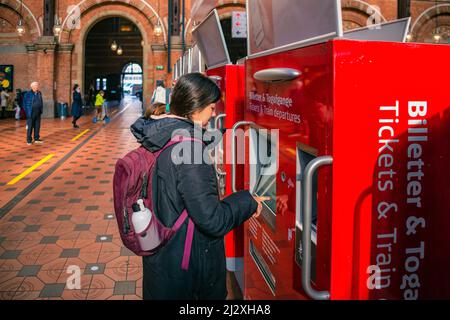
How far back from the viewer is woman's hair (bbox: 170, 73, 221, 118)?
5.79 feet

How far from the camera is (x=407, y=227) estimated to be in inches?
52.5

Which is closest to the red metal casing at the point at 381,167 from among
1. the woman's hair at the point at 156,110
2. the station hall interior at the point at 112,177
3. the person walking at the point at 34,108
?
the station hall interior at the point at 112,177

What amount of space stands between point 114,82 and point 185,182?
38811 millimetres

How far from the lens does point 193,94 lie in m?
1.77

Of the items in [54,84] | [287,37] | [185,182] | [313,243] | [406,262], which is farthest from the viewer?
[54,84]

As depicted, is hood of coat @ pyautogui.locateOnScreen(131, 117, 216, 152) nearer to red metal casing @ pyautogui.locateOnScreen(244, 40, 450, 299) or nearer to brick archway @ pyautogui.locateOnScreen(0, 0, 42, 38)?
red metal casing @ pyautogui.locateOnScreen(244, 40, 450, 299)

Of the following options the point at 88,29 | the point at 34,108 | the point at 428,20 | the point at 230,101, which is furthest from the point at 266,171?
the point at 428,20

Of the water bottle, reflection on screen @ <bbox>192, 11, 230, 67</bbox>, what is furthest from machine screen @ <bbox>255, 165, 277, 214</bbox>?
reflection on screen @ <bbox>192, 11, 230, 67</bbox>

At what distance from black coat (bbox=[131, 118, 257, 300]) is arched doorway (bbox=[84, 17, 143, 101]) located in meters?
25.1

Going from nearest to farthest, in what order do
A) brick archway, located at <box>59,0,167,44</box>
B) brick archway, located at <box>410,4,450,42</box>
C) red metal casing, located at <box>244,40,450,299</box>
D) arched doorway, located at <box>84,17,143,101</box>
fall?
1. red metal casing, located at <box>244,40,450,299</box>
2. brick archway, located at <box>59,0,167,44</box>
3. brick archway, located at <box>410,4,450,42</box>
4. arched doorway, located at <box>84,17,143,101</box>

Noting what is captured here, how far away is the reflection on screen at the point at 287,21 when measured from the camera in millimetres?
1387

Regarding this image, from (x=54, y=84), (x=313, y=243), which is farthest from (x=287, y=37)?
(x=54, y=84)

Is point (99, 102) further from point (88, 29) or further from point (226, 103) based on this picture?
point (226, 103)

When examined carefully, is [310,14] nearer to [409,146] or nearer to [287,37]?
[287,37]
